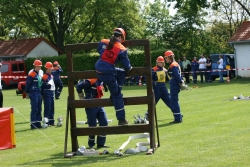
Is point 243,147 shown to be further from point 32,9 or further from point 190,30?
point 190,30

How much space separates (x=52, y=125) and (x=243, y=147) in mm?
8659

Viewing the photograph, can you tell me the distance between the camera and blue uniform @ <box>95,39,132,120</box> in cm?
1078

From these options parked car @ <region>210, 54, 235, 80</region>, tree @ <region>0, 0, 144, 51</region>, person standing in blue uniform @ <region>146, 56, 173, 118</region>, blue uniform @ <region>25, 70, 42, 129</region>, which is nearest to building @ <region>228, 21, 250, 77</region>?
parked car @ <region>210, 54, 235, 80</region>

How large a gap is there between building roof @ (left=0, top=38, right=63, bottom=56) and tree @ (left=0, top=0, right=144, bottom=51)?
57.3 inches

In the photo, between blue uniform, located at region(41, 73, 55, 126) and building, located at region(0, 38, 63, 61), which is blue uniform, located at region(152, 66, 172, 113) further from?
building, located at region(0, 38, 63, 61)

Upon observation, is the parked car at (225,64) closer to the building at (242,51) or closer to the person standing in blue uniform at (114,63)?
the building at (242,51)

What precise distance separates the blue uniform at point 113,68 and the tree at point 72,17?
144ft

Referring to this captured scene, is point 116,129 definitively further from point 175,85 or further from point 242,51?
point 242,51

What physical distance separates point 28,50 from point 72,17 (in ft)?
19.0

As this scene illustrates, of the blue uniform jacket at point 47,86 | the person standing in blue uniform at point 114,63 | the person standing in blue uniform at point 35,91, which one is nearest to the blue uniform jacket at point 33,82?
the person standing in blue uniform at point 35,91

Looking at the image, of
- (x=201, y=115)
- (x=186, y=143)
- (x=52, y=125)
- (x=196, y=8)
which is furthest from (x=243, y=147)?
(x=196, y=8)

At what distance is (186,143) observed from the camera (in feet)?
39.2

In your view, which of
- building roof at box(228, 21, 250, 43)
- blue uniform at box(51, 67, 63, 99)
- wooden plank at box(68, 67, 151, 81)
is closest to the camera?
wooden plank at box(68, 67, 151, 81)

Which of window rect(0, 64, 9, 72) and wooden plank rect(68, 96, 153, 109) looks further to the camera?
window rect(0, 64, 9, 72)
